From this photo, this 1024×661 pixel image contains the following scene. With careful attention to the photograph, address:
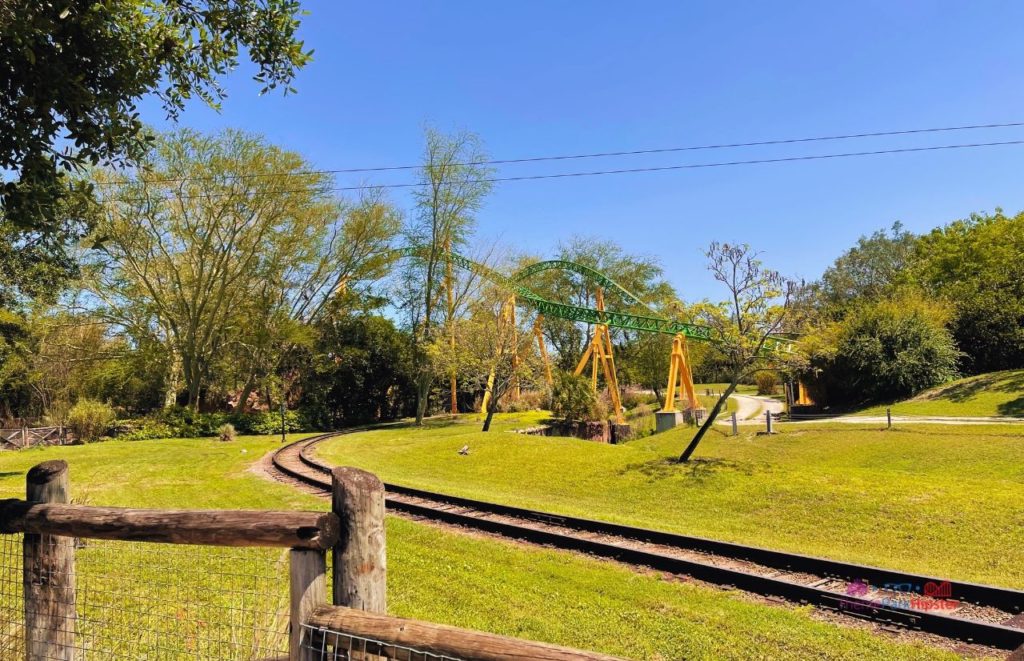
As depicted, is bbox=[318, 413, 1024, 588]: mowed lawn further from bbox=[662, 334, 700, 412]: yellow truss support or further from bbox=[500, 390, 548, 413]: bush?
bbox=[500, 390, 548, 413]: bush

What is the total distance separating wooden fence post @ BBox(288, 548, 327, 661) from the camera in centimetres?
255

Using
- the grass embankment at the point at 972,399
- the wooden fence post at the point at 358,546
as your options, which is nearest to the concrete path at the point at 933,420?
the grass embankment at the point at 972,399

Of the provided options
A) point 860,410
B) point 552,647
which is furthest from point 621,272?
point 552,647

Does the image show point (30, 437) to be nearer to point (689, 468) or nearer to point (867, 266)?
point (689, 468)

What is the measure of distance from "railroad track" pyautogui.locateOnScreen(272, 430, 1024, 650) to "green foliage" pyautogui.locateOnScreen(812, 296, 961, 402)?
20.7 meters

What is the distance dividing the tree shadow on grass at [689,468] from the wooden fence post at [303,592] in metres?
13.1

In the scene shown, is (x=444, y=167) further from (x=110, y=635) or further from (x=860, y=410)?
(x=110, y=635)

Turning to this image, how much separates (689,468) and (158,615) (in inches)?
532

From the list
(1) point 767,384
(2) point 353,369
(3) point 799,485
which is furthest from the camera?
(1) point 767,384

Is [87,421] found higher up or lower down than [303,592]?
lower down

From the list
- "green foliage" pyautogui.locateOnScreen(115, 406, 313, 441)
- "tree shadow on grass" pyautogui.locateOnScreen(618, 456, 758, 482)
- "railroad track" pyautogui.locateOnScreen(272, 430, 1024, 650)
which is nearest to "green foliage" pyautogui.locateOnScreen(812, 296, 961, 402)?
"tree shadow on grass" pyautogui.locateOnScreen(618, 456, 758, 482)

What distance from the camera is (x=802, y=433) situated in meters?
20.1

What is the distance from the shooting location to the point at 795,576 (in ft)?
24.3

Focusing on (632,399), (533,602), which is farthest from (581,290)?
(533,602)
